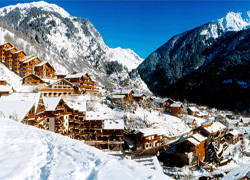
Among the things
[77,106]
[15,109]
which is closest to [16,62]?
[77,106]

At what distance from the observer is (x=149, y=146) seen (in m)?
38.2

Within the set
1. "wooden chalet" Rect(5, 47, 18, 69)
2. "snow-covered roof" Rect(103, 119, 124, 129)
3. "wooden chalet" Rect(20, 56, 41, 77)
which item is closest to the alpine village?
"snow-covered roof" Rect(103, 119, 124, 129)

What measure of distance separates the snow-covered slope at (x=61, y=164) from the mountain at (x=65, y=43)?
306ft

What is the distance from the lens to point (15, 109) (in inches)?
765

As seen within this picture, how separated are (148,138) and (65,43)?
117290 mm

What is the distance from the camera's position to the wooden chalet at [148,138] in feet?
121

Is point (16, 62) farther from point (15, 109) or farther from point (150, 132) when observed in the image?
point (150, 132)

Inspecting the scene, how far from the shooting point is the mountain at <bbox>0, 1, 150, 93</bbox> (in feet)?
361

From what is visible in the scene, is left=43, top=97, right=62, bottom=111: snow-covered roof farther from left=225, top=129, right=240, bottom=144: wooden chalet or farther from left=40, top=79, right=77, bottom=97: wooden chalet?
left=225, top=129, right=240, bottom=144: wooden chalet

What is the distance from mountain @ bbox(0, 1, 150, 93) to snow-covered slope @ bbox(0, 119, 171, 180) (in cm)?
9321

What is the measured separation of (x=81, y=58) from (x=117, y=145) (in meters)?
110

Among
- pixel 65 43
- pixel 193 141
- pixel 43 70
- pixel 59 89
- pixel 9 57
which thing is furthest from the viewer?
pixel 65 43

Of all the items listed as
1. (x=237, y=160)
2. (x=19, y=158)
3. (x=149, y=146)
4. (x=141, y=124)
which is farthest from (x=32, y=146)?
(x=237, y=160)

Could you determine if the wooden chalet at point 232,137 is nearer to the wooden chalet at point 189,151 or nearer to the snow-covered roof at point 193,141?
the wooden chalet at point 189,151
